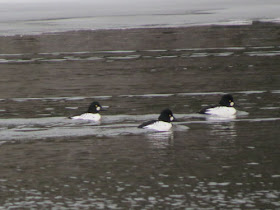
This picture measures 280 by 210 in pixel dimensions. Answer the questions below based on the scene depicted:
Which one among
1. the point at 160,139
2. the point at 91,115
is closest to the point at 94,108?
the point at 91,115

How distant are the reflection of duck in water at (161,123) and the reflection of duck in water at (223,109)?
1638 mm

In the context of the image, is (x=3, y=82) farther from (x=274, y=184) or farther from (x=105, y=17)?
(x=105, y=17)

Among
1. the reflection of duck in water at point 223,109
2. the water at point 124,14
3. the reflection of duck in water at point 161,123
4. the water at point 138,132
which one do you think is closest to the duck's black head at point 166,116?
the reflection of duck in water at point 161,123

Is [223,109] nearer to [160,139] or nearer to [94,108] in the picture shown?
[94,108]

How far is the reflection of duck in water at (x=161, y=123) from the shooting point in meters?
14.8

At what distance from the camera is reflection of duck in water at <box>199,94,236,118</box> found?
1648 centimetres

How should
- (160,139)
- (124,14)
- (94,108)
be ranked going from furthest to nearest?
(124,14) < (94,108) < (160,139)

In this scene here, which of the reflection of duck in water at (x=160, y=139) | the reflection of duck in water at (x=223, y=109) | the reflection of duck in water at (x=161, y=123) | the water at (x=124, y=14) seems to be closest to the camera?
the reflection of duck in water at (x=160, y=139)

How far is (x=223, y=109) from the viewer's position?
54.5 feet

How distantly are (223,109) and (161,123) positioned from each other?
2128mm

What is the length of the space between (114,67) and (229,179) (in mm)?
15117

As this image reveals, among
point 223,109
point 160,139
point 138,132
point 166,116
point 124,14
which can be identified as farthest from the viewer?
point 124,14

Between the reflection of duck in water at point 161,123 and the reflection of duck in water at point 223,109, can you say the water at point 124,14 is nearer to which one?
the reflection of duck in water at point 223,109

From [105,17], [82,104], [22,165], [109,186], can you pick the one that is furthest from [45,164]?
[105,17]
